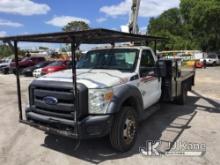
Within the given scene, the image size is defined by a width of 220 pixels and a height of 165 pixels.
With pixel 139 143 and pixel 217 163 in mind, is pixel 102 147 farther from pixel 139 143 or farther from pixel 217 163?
pixel 217 163

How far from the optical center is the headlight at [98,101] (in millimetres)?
4754

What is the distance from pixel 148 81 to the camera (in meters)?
6.48

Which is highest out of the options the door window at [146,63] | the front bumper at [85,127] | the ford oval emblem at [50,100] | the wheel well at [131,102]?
the door window at [146,63]

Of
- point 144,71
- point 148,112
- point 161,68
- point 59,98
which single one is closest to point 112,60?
point 144,71

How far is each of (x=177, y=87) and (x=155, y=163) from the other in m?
3.95

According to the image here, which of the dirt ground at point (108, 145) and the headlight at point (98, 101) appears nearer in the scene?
the headlight at point (98, 101)

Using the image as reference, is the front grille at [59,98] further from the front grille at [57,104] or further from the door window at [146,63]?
the door window at [146,63]

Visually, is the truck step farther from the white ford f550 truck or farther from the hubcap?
the hubcap

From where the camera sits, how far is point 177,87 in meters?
8.31

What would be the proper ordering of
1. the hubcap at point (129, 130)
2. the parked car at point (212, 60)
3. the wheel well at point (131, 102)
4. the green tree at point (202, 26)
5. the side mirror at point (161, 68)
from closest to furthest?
the hubcap at point (129, 130) < the wheel well at point (131, 102) < the side mirror at point (161, 68) < the parked car at point (212, 60) < the green tree at point (202, 26)

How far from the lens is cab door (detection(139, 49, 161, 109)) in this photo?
6210 millimetres

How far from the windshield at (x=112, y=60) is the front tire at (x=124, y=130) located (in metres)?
1.13

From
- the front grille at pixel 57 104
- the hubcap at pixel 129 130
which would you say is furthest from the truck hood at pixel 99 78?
the hubcap at pixel 129 130

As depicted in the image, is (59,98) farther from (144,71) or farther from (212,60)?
(212,60)
